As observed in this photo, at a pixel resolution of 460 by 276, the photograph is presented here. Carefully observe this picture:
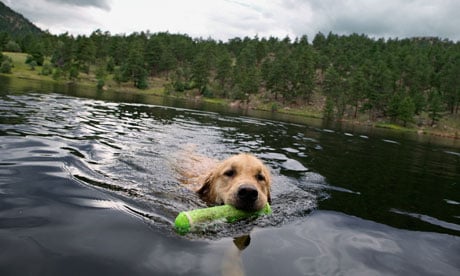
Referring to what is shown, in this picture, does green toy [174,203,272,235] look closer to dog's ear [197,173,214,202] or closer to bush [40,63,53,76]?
dog's ear [197,173,214,202]

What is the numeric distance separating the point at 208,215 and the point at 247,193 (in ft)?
2.13

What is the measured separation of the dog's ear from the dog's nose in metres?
1.49

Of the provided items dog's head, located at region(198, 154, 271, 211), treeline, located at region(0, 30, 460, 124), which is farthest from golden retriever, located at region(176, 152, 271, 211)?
treeline, located at region(0, 30, 460, 124)

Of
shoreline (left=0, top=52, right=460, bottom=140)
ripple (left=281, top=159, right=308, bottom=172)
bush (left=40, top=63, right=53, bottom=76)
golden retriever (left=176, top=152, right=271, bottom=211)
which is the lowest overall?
ripple (left=281, top=159, right=308, bottom=172)

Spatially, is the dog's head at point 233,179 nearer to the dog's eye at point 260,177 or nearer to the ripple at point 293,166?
the dog's eye at point 260,177

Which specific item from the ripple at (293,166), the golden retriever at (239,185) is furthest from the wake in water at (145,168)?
the golden retriever at (239,185)

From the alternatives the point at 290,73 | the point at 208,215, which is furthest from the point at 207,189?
the point at 290,73

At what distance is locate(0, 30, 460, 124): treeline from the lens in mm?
76500

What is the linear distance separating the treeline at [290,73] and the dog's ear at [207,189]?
230ft

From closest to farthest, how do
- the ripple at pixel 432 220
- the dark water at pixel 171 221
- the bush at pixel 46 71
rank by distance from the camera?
the dark water at pixel 171 221
the ripple at pixel 432 220
the bush at pixel 46 71

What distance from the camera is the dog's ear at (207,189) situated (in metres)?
6.36

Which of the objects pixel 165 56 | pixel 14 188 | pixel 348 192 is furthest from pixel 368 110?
pixel 14 188

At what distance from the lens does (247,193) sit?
15.9ft

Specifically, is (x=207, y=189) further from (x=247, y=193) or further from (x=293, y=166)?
(x=293, y=166)
